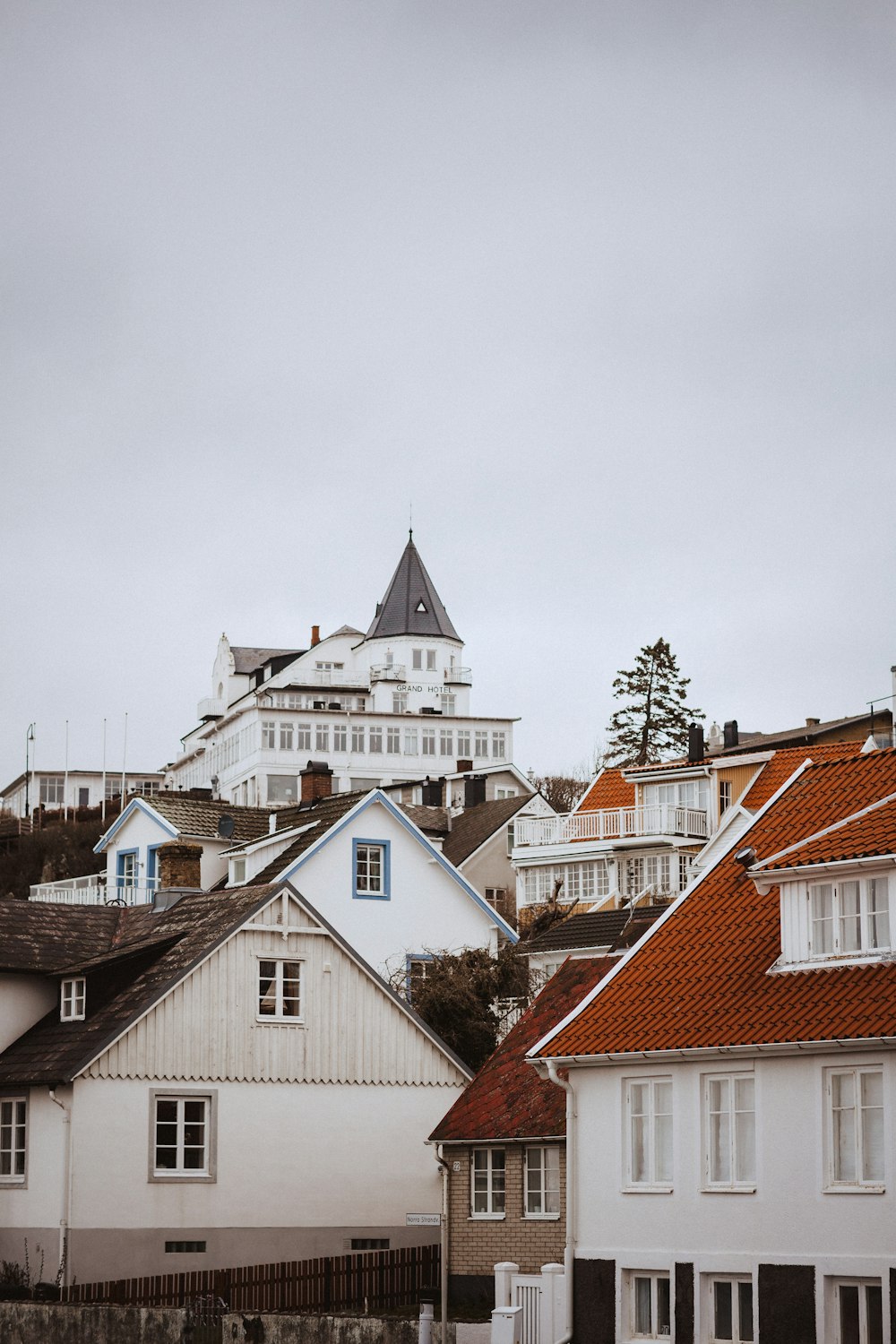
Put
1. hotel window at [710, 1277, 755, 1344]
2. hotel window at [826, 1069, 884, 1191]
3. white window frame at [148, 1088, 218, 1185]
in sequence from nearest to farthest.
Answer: hotel window at [826, 1069, 884, 1191] < hotel window at [710, 1277, 755, 1344] < white window frame at [148, 1088, 218, 1185]

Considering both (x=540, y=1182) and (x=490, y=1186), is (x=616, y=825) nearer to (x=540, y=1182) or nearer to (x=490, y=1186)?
(x=490, y=1186)

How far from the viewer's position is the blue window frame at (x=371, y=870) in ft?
167

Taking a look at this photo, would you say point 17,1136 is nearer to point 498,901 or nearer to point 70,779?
point 498,901

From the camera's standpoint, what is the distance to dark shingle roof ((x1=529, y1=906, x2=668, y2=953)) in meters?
47.0

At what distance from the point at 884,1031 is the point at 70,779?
126 meters

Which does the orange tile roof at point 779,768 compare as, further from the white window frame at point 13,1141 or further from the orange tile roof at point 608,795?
the white window frame at point 13,1141

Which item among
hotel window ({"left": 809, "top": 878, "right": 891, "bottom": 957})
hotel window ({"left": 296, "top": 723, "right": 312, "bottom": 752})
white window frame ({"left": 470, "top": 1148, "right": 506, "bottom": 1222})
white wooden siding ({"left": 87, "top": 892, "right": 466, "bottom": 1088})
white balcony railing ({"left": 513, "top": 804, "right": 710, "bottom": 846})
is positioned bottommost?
white window frame ({"left": 470, "top": 1148, "right": 506, "bottom": 1222})

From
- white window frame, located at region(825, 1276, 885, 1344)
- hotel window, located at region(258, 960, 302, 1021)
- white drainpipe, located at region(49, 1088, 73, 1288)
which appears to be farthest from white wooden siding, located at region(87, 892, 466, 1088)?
white window frame, located at region(825, 1276, 885, 1344)

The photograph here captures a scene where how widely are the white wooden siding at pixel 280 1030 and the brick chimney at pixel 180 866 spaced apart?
8.15 m

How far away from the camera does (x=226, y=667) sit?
138 meters

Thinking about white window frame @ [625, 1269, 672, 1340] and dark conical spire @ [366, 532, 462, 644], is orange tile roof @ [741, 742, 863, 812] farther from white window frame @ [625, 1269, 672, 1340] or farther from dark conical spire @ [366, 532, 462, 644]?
dark conical spire @ [366, 532, 462, 644]

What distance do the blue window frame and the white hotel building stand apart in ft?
191

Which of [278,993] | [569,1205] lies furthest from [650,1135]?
[278,993]

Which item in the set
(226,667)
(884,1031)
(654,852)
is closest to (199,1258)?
(884,1031)
